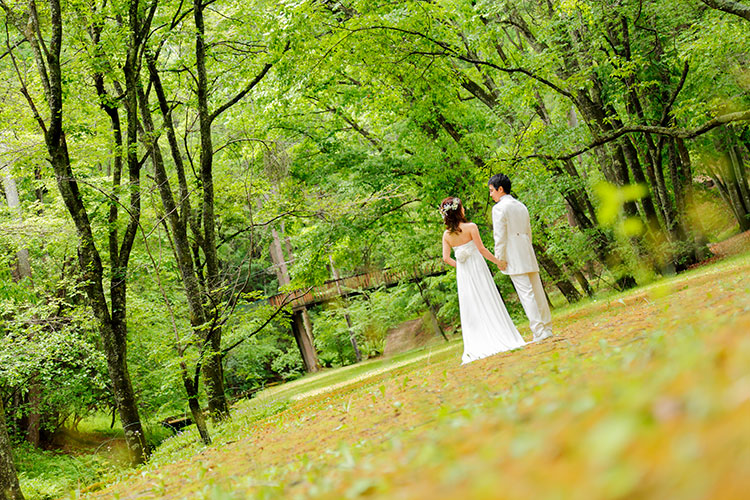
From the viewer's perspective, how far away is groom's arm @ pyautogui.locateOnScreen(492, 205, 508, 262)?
8.37 m

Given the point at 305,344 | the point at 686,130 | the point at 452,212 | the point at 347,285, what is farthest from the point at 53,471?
the point at 305,344

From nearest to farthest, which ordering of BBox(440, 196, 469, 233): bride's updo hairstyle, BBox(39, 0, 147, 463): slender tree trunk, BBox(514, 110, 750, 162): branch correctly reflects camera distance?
BBox(440, 196, 469, 233): bride's updo hairstyle
BBox(514, 110, 750, 162): branch
BBox(39, 0, 147, 463): slender tree trunk

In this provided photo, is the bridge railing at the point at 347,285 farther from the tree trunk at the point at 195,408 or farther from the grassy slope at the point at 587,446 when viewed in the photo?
the grassy slope at the point at 587,446

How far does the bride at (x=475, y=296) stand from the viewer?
8.87m

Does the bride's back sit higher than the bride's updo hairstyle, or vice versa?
the bride's updo hairstyle

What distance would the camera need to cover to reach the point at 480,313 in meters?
9.05

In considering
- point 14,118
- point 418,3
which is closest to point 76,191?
point 14,118

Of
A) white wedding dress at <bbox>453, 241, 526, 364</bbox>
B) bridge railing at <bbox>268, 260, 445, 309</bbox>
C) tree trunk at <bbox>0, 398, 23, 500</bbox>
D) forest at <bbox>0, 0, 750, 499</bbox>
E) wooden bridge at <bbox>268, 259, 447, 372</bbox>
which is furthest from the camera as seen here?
wooden bridge at <bbox>268, 259, 447, 372</bbox>

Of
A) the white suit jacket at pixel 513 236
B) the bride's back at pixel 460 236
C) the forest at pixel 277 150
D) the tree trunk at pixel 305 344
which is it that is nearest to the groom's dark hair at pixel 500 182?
the white suit jacket at pixel 513 236

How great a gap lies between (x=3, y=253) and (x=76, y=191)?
8.13 metres

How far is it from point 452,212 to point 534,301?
174cm

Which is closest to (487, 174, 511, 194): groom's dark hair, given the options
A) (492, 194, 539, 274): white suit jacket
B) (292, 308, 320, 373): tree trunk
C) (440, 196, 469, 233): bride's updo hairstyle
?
(492, 194, 539, 274): white suit jacket

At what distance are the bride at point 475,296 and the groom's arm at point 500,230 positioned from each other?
247mm

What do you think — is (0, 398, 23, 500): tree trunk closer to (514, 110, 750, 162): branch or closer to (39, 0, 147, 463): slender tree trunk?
(39, 0, 147, 463): slender tree trunk
